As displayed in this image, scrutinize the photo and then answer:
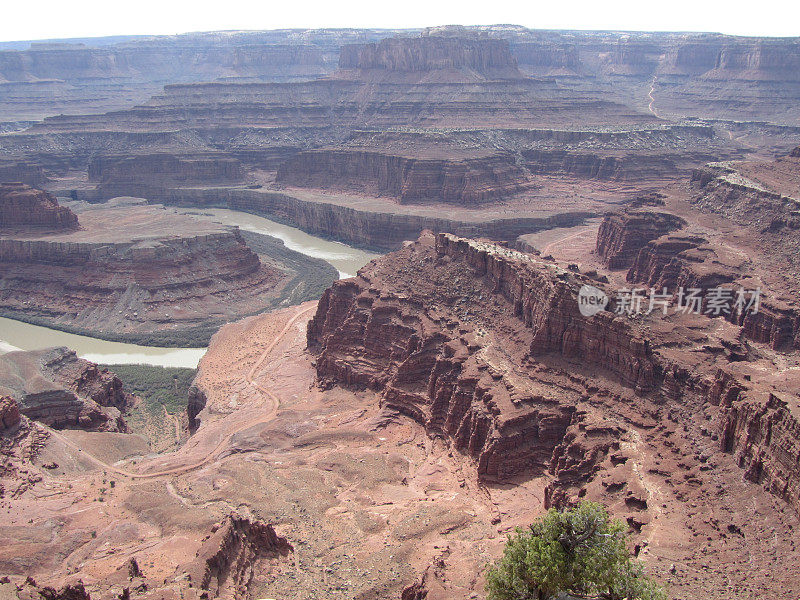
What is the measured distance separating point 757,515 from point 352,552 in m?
15.7

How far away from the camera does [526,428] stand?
123ft

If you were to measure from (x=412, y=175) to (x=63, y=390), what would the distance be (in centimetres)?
8449

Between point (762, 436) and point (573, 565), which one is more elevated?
point (573, 565)

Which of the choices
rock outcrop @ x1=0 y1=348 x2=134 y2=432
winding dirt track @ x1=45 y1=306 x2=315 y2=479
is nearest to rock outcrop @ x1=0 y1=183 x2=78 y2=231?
rock outcrop @ x1=0 y1=348 x2=134 y2=432

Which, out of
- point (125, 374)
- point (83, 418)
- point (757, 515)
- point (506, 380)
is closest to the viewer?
point (757, 515)

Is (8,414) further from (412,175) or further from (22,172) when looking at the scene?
(22,172)

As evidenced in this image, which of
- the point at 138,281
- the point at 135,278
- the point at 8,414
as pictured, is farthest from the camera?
the point at 135,278

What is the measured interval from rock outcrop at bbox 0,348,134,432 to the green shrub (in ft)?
116

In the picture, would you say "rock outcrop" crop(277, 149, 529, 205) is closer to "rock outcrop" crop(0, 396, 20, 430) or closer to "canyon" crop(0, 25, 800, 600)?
"canyon" crop(0, 25, 800, 600)

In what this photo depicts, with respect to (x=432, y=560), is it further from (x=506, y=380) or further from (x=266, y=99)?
(x=266, y=99)

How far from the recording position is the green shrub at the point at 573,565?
21.8 meters

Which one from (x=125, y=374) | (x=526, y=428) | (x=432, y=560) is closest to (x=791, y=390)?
(x=526, y=428)

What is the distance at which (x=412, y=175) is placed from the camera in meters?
129

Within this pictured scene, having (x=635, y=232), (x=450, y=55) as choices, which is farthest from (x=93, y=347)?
(x=450, y=55)
